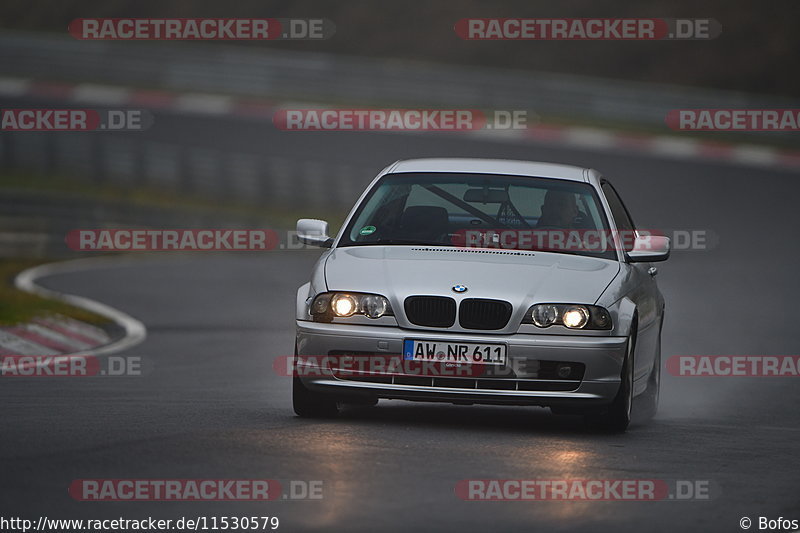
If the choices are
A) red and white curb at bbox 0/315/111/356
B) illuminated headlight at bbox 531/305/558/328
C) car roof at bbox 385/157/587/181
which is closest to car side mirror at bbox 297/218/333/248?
car roof at bbox 385/157/587/181

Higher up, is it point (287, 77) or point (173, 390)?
point (287, 77)

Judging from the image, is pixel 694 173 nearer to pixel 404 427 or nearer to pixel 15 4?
pixel 404 427

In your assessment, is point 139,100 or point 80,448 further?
point 139,100

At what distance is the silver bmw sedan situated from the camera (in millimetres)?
8648

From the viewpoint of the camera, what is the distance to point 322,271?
9164 mm

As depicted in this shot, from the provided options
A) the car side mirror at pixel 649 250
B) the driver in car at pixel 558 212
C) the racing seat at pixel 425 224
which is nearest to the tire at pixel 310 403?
the racing seat at pixel 425 224

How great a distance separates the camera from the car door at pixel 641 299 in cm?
955

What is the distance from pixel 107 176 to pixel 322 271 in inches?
1074

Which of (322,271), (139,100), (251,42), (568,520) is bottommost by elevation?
(568,520)

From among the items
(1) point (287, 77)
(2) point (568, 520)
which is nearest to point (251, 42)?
(1) point (287, 77)

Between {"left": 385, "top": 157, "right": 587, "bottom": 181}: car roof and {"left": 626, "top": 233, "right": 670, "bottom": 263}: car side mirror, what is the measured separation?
0.51 metres

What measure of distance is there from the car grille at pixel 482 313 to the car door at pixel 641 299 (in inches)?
34.5

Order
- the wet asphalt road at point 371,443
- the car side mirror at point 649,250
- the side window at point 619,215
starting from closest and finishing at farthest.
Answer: the wet asphalt road at point 371,443 < the car side mirror at point 649,250 < the side window at point 619,215

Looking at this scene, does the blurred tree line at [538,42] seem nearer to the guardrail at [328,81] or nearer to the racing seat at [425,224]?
the guardrail at [328,81]
